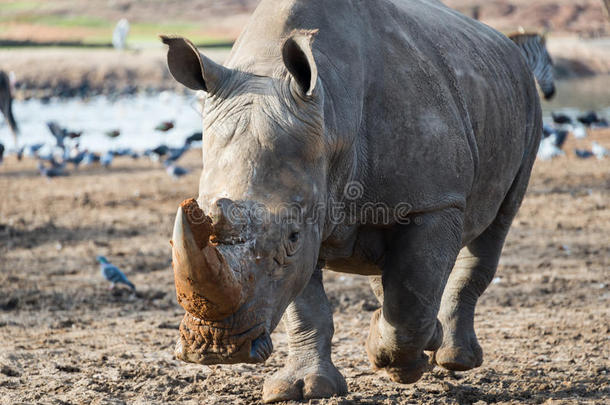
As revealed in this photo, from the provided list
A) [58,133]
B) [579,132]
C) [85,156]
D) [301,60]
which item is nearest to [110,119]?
[58,133]

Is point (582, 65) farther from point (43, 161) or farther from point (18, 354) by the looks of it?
point (18, 354)

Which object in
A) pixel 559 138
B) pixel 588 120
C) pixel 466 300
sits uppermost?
pixel 466 300

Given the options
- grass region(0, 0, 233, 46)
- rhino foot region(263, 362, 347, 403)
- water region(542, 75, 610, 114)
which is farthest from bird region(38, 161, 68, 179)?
grass region(0, 0, 233, 46)

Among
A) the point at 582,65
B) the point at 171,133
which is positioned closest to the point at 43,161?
the point at 171,133

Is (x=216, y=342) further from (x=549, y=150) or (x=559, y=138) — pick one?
(x=559, y=138)

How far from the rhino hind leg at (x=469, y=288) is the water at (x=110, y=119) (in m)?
12.4

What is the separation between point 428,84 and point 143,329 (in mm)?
2638

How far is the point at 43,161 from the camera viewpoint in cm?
1565

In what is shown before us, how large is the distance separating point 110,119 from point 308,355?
22.2 meters

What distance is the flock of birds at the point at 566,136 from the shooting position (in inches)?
572

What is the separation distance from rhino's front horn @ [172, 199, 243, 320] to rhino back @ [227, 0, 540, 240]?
0.81m

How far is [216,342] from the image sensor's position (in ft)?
9.73

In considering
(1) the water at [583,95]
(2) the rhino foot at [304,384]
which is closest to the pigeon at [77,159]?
(2) the rhino foot at [304,384]

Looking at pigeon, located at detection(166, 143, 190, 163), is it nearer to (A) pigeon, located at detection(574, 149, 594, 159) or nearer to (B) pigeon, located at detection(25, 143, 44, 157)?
(B) pigeon, located at detection(25, 143, 44, 157)
